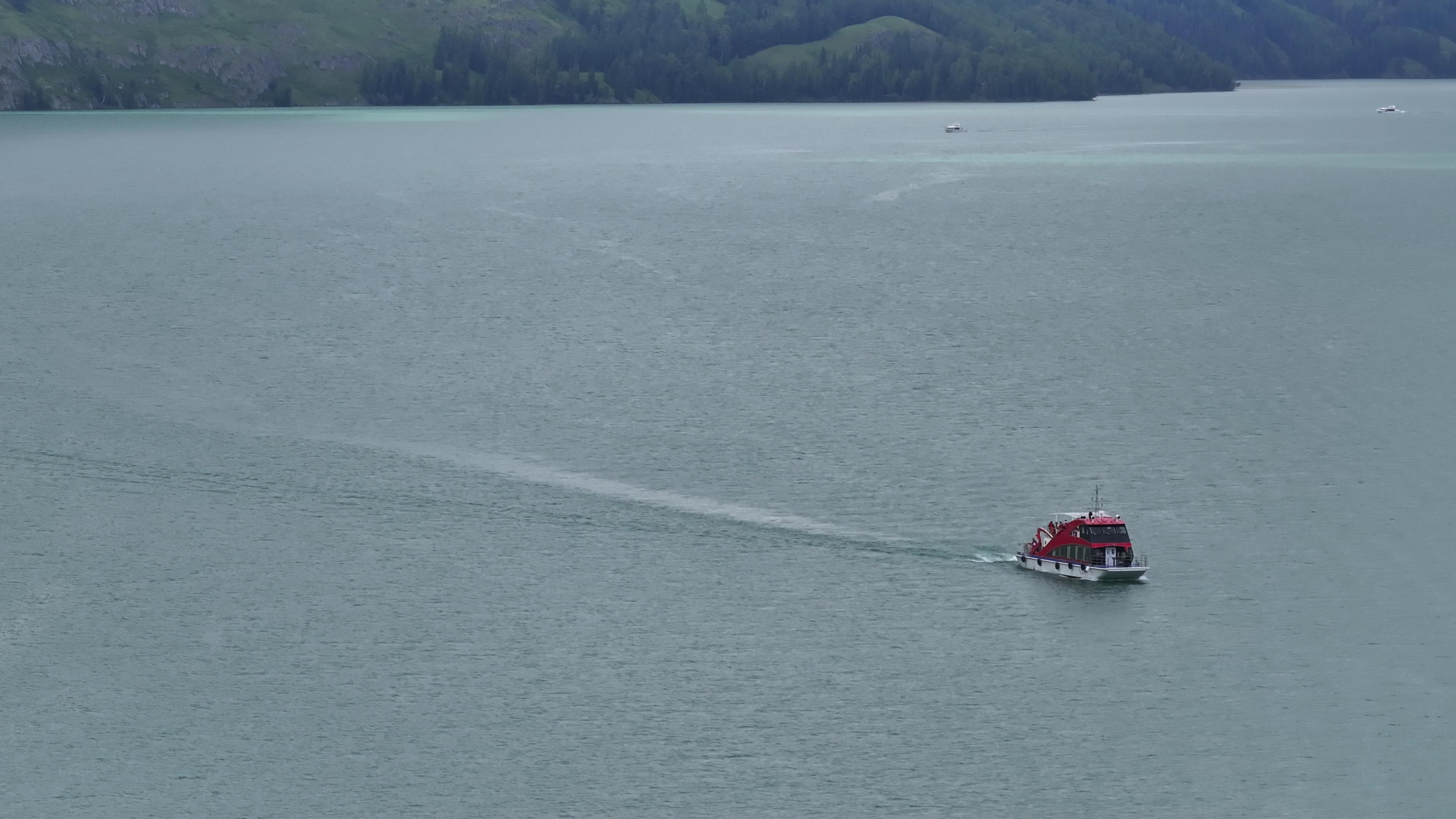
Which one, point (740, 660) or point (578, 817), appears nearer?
point (578, 817)

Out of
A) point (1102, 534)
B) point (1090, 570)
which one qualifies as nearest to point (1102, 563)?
point (1090, 570)

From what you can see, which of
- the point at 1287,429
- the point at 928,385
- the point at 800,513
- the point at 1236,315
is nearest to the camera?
the point at 800,513

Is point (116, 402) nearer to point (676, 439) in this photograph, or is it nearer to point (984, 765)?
point (676, 439)

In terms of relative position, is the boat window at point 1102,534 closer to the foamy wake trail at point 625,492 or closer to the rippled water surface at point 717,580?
the rippled water surface at point 717,580

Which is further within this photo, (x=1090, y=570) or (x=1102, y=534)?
(x=1102, y=534)

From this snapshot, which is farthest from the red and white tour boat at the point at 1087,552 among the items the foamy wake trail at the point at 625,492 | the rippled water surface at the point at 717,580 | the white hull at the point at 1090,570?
the foamy wake trail at the point at 625,492

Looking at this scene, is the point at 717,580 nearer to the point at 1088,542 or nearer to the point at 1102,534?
the point at 1088,542

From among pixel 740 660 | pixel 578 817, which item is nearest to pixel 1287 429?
pixel 740 660
